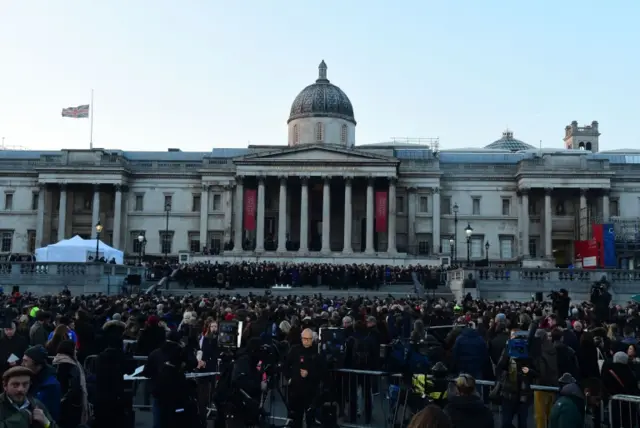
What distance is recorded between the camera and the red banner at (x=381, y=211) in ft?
218

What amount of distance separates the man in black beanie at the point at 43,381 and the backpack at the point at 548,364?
7.81m

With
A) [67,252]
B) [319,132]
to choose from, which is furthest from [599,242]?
[67,252]

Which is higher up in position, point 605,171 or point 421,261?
point 605,171

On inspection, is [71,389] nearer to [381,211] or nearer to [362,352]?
[362,352]

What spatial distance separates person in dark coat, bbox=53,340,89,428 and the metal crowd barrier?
157 centimetres

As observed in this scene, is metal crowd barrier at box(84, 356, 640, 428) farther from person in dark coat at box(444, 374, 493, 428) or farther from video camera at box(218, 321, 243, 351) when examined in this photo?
person in dark coat at box(444, 374, 493, 428)

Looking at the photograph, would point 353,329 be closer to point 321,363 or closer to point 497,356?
point 497,356

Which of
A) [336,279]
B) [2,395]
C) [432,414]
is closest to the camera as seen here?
[432,414]

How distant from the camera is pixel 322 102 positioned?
73500 millimetres

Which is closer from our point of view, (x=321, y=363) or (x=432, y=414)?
(x=432, y=414)

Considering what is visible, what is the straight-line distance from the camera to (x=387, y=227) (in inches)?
2648

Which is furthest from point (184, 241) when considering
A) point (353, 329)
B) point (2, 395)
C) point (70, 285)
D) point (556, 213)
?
point (2, 395)

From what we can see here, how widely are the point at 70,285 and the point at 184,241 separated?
2828 cm

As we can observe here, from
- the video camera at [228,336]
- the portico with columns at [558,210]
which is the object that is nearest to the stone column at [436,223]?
the portico with columns at [558,210]
